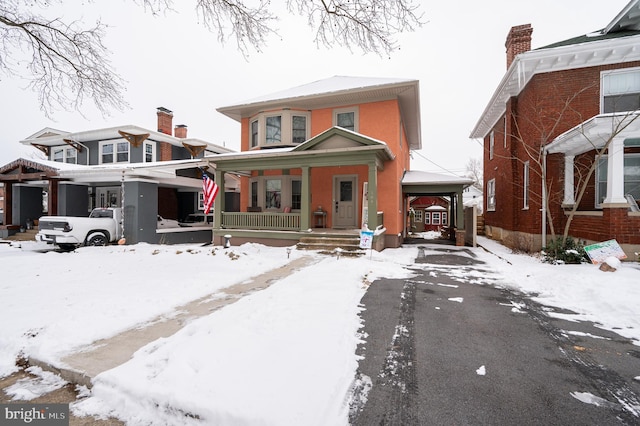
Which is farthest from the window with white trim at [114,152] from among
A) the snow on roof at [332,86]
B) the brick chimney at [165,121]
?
the snow on roof at [332,86]

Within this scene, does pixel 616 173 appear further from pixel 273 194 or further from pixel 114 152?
pixel 114 152

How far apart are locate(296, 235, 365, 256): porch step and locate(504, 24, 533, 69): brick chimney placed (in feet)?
40.2

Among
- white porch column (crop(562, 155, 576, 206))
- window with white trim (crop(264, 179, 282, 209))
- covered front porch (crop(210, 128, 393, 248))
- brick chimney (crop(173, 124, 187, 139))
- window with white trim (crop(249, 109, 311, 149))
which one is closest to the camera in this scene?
white porch column (crop(562, 155, 576, 206))

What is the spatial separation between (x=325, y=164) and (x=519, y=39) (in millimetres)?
11721

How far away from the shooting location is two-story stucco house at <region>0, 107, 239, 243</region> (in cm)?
1373

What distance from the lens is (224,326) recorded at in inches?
152

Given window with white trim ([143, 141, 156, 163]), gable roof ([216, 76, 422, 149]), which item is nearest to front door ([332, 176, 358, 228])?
gable roof ([216, 76, 422, 149])

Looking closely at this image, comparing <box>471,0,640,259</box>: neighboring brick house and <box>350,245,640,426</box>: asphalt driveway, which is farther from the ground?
<box>471,0,640,259</box>: neighboring brick house

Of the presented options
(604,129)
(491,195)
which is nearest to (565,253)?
(604,129)

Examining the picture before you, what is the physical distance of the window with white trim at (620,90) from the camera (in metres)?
10.0

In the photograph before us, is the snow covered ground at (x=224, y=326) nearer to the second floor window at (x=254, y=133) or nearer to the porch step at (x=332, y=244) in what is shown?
the porch step at (x=332, y=244)

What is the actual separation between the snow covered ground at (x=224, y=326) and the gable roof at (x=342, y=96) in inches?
319

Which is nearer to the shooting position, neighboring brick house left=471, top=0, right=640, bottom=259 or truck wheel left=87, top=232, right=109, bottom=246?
neighboring brick house left=471, top=0, right=640, bottom=259

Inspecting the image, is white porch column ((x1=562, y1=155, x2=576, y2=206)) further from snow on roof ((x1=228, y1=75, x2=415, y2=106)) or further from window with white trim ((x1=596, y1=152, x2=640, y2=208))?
snow on roof ((x1=228, y1=75, x2=415, y2=106))
